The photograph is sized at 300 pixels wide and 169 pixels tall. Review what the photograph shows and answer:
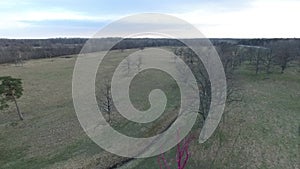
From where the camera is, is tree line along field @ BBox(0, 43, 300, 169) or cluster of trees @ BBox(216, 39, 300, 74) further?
cluster of trees @ BBox(216, 39, 300, 74)

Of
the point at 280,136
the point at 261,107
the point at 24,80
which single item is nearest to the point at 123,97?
the point at 261,107

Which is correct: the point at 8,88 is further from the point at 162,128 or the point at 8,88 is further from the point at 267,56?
the point at 267,56

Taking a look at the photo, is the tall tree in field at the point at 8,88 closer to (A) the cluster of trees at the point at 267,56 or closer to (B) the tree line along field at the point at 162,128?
(B) the tree line along field at the point at 162,128

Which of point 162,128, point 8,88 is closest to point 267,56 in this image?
point 162,128

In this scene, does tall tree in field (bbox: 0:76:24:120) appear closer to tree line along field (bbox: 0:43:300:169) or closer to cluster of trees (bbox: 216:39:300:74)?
tree line along field (bbox: 0:43:300:169)

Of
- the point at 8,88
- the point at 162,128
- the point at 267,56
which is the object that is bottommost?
the point at 162,128

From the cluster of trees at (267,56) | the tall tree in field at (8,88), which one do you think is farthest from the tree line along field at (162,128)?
the cluster of trees at (267,56)

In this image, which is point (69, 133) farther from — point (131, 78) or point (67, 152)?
point (131, 78)

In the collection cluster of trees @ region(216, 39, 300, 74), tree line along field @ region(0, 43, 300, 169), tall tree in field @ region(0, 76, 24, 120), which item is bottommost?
tree line along field @ region(0, 43, 300, 169)

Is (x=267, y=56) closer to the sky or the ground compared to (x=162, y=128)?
closer to the sky

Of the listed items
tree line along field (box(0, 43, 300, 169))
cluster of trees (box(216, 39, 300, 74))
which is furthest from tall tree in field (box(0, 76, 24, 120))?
cluster of trees (box(216, 39, 300, 74))

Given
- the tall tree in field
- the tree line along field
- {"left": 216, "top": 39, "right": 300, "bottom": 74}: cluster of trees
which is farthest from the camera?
{"left": 216, "top": 39, "right": 300, "bottom": 74}: cluster of trees

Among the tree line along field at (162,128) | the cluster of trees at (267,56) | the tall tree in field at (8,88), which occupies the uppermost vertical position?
the cluster of trees at (267,56)

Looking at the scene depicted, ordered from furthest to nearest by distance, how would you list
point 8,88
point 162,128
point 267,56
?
point 267,56 < point 8,88 < point 162,128
